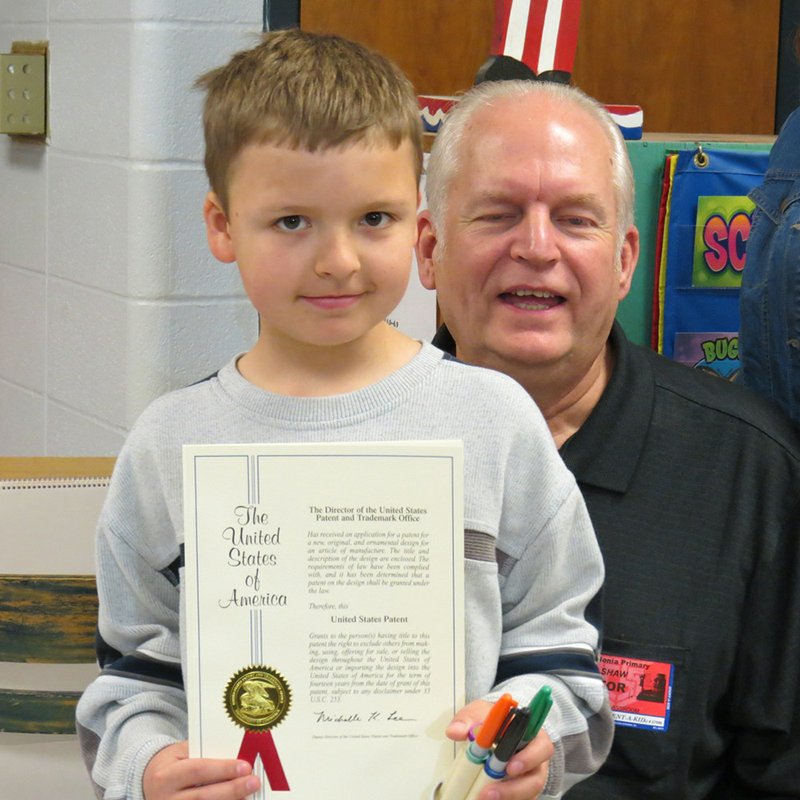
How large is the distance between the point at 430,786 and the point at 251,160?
0.52 metres

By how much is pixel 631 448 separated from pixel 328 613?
62 centimetres

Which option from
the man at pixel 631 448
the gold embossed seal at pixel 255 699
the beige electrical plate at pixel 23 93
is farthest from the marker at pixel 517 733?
the beige electrical plate at pixel 23 93

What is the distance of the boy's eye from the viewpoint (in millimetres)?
1007

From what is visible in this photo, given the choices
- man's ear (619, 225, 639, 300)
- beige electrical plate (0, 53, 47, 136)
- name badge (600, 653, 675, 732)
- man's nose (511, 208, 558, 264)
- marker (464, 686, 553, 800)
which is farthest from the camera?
beige electrical plate (0, 53, 47, 136)

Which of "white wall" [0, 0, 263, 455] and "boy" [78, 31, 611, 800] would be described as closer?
"boy" [78, 31, 611, 800]

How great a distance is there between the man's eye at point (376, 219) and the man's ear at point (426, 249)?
27.2 inches

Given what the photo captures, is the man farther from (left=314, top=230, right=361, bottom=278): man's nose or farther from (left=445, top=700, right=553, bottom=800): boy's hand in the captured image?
(left=314, top=230, right=361, bottom=278): man's nose

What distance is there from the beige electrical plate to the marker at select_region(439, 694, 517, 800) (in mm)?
1938

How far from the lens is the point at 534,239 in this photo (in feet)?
5.05

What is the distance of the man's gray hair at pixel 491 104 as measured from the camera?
163 centimetres

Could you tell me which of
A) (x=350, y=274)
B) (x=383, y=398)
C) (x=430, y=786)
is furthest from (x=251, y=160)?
(x=430, y=786)

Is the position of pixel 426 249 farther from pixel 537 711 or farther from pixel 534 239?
pixel 537 711

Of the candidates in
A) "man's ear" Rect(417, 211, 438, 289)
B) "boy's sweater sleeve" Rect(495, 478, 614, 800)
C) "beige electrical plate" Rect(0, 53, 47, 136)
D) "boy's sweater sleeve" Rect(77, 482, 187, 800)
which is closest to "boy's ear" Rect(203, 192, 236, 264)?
"boy's sweater sleeve" Rect(77, 482, 187, 800)

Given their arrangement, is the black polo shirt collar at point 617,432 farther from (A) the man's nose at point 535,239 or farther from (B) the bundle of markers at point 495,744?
(B) the bundle of markers at point 495,744
